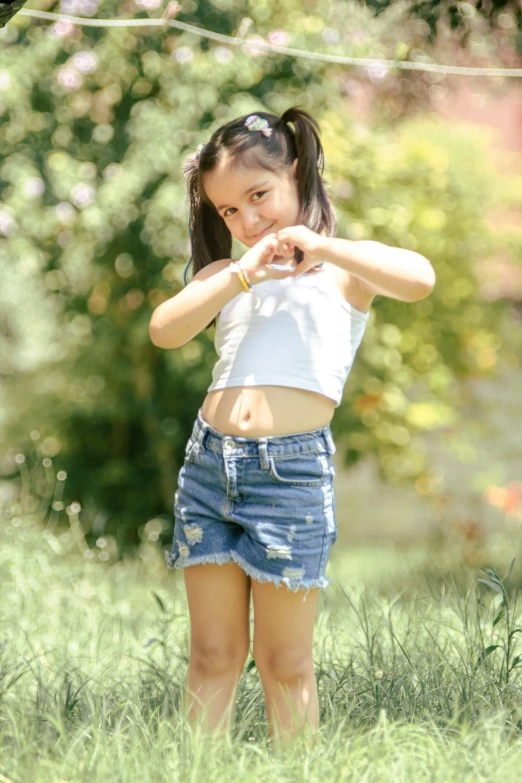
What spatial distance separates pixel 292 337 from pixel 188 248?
2935 millimetres

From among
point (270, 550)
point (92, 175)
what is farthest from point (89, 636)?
point (92, 175)

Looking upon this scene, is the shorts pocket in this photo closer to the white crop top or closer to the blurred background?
the white crop top

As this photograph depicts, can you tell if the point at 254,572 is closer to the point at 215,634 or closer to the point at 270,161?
the point at 215,634

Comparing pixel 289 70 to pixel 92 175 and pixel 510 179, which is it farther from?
pixel 510 179

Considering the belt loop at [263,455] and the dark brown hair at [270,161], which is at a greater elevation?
the dark brown hair at [270,161]

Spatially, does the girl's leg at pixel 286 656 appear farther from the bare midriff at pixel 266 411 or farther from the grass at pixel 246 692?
the bare midriff at pixel 266 411

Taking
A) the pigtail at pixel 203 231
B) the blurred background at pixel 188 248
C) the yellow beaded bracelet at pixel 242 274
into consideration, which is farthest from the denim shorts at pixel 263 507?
the blurred background at pixel 188 248

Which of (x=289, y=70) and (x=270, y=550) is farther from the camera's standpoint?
(x=289, y=70)

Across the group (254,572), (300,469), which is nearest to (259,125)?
(300,469)

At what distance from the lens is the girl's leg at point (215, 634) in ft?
6.72

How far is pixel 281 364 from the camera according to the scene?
6.68 ft

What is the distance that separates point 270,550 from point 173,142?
3.14 m

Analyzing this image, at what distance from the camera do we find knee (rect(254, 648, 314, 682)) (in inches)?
78.8

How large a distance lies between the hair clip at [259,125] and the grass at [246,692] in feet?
3.64
